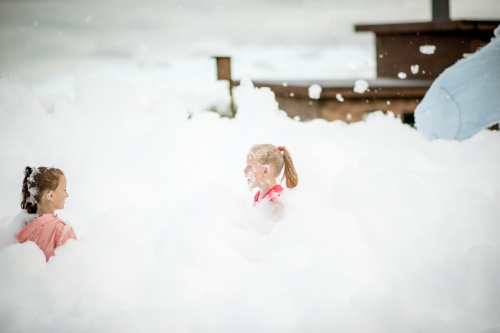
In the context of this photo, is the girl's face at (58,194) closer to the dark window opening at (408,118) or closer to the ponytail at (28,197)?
the ponytail at (28,197)

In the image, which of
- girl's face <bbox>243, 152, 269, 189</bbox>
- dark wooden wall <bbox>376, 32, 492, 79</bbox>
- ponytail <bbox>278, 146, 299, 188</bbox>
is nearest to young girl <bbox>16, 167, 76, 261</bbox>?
girl's face <bbox>243, 152, 269, 189</bbox>

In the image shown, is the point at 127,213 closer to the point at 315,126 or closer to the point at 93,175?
the point at 93,175

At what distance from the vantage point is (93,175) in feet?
9.60

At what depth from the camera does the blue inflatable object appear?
3.37m

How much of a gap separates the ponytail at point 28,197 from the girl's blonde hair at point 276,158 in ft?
3.69

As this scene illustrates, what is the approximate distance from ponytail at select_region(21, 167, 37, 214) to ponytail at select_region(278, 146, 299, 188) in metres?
1.29

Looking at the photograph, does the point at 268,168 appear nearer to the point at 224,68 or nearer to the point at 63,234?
the point at 63,234

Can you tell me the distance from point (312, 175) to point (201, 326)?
56.2 inches

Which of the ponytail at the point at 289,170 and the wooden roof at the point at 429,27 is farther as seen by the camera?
the wooden roof at the point at 429,27

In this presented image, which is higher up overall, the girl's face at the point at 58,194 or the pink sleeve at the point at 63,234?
the girl's face at the point at 58,194

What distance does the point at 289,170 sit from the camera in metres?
2.25

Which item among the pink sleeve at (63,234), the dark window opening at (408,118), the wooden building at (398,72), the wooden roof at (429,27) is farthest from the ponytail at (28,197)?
the wooden roof at (429,27)

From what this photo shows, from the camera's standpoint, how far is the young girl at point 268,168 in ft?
7.23

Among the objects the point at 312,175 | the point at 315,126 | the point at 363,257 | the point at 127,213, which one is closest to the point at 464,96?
the point at 315,126
